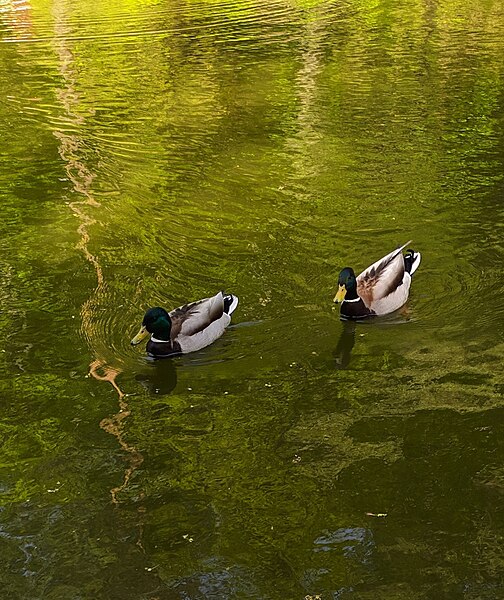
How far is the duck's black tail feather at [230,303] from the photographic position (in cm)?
900

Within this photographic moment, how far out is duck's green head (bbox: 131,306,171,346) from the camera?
28.0 ft

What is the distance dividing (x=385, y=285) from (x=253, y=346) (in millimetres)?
1381

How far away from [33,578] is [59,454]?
137 cm

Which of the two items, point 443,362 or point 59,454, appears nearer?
point 59,454

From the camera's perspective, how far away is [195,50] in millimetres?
21125

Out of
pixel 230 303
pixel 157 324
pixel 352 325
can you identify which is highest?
pixel 157 324

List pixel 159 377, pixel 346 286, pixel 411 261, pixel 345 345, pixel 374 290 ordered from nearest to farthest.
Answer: pixel 159 377
pixel 345 345
pixel 346 286
pixel 374 290
pixel 411 261

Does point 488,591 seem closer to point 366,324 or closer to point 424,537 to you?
point 424,537

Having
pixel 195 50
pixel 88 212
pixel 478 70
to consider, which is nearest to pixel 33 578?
Result: pixel 88 212

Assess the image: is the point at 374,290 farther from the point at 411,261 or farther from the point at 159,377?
the point at 159,377

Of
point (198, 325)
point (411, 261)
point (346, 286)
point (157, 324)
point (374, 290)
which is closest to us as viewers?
point (157, 324)

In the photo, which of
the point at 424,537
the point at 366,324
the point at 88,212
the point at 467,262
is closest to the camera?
the point at 424,537

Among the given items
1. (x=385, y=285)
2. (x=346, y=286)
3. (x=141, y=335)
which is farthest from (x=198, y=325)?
(x=385, y=285)

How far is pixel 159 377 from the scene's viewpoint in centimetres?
840
